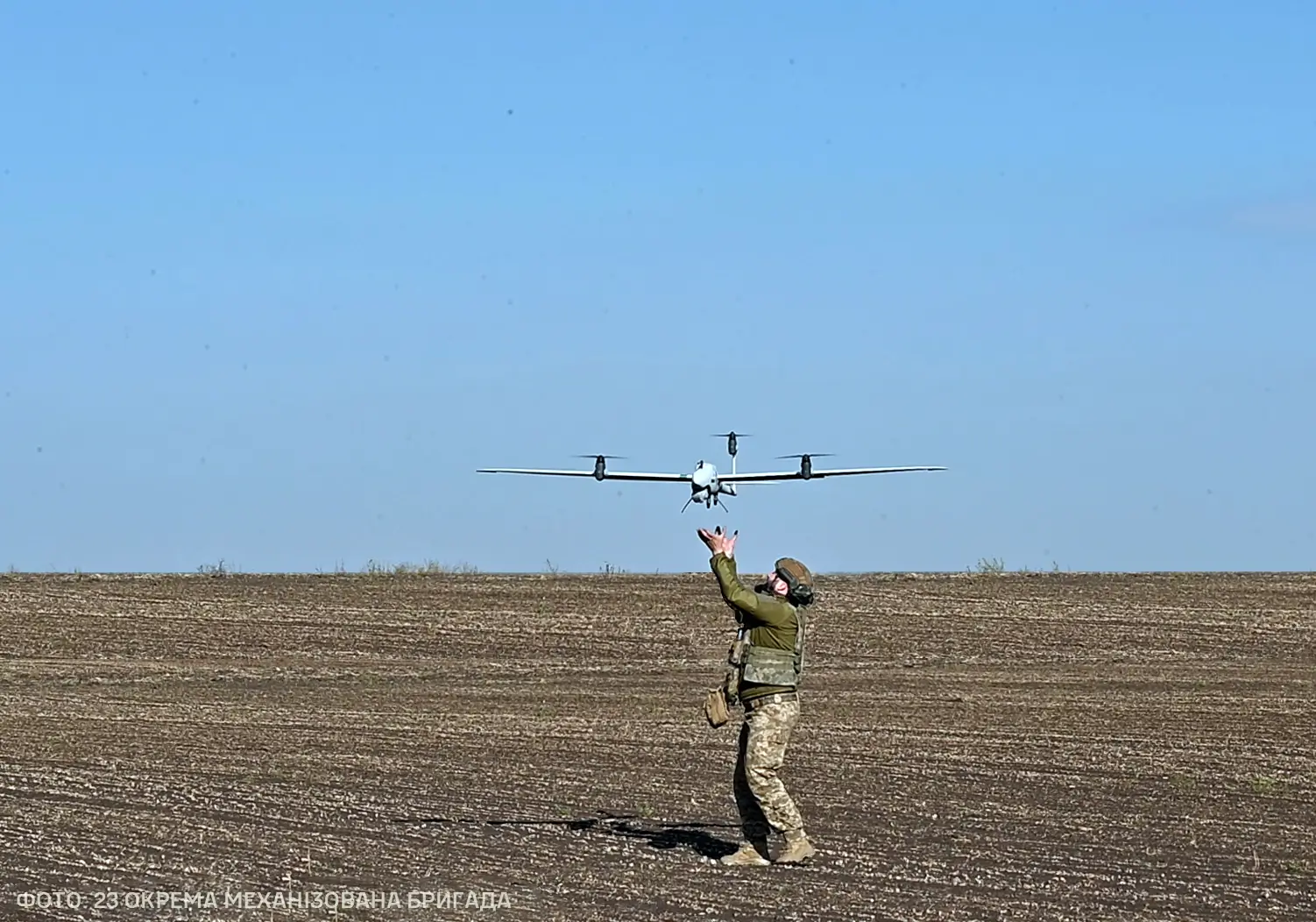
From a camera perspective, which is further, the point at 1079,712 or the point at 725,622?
the point at 725,622

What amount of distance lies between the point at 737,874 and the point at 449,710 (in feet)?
42.4

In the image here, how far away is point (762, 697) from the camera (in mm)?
12984

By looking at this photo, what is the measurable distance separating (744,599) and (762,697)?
0.64m

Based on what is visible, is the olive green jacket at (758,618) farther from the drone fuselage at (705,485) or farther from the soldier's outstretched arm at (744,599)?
the drone fuselage at (705,485)

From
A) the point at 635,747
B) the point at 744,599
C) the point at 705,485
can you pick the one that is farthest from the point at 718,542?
the point at 705,485

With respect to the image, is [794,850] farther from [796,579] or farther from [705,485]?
[705,485]

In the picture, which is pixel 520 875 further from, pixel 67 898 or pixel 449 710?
pixel 449 710

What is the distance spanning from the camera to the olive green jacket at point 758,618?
1291cm

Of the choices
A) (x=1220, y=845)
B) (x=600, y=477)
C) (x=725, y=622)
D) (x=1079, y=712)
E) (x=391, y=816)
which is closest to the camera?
(x=1220, y=845)

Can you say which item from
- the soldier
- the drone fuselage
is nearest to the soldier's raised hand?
the soldier

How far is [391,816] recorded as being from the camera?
15398 millimetres

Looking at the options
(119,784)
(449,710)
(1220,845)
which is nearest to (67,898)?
(119,784)

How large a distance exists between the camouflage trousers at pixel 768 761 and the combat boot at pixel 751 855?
0.83 ft

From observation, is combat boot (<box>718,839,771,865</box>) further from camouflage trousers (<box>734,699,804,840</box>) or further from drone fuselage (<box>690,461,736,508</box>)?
drone fuselage (<box>690,461,736,508</box>)
